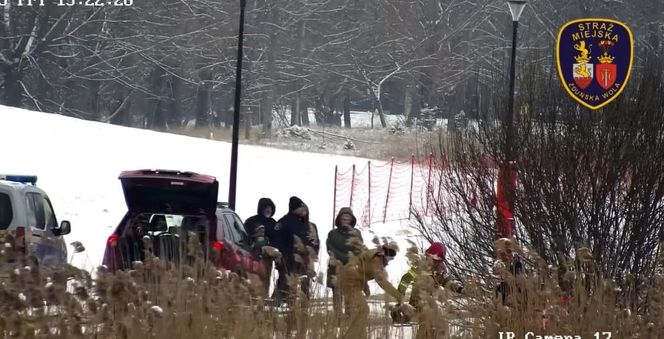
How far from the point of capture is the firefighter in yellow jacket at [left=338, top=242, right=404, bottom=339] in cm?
852

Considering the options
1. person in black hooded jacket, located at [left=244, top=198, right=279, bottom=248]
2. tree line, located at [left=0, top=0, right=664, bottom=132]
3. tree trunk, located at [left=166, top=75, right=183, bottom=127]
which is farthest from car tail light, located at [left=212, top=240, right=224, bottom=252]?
tree trunk, located at [left=166, top=75, right=183, bottom=127]

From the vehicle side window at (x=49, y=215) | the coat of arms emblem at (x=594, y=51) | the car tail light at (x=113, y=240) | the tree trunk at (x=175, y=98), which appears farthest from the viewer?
the tree trunk at (x=175, y=98)

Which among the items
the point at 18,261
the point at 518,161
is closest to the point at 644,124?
the point at 518,161

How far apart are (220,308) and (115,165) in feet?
84.8

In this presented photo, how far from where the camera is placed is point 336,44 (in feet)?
208

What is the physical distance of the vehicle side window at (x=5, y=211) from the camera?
13.9m

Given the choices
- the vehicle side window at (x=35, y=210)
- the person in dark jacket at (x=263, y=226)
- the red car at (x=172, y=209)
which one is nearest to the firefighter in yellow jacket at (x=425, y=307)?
the red car at (x=172, y=209)

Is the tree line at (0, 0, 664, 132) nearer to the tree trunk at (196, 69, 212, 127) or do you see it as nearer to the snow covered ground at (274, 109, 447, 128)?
the tree trunk at (196, 69, 212, 127)

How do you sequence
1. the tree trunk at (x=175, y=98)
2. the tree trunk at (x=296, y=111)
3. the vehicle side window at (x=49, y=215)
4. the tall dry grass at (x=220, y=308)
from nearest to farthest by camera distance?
the tall dry grass at (x=220, y=308)
the vehicle side window at (x=49, y=215)
the tree trunk at (x=296, y=111)
the tree trunk at (x=175, y=98)

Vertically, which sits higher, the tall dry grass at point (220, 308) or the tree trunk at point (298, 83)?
the tree trunk at point (298, 83)

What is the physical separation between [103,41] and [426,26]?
16.3 m

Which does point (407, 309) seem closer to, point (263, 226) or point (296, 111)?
point (263, 226)

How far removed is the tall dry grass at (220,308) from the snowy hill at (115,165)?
50.7 ft

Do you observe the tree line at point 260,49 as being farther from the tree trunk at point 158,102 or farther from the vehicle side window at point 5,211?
the vehicle side window at point 5,211
